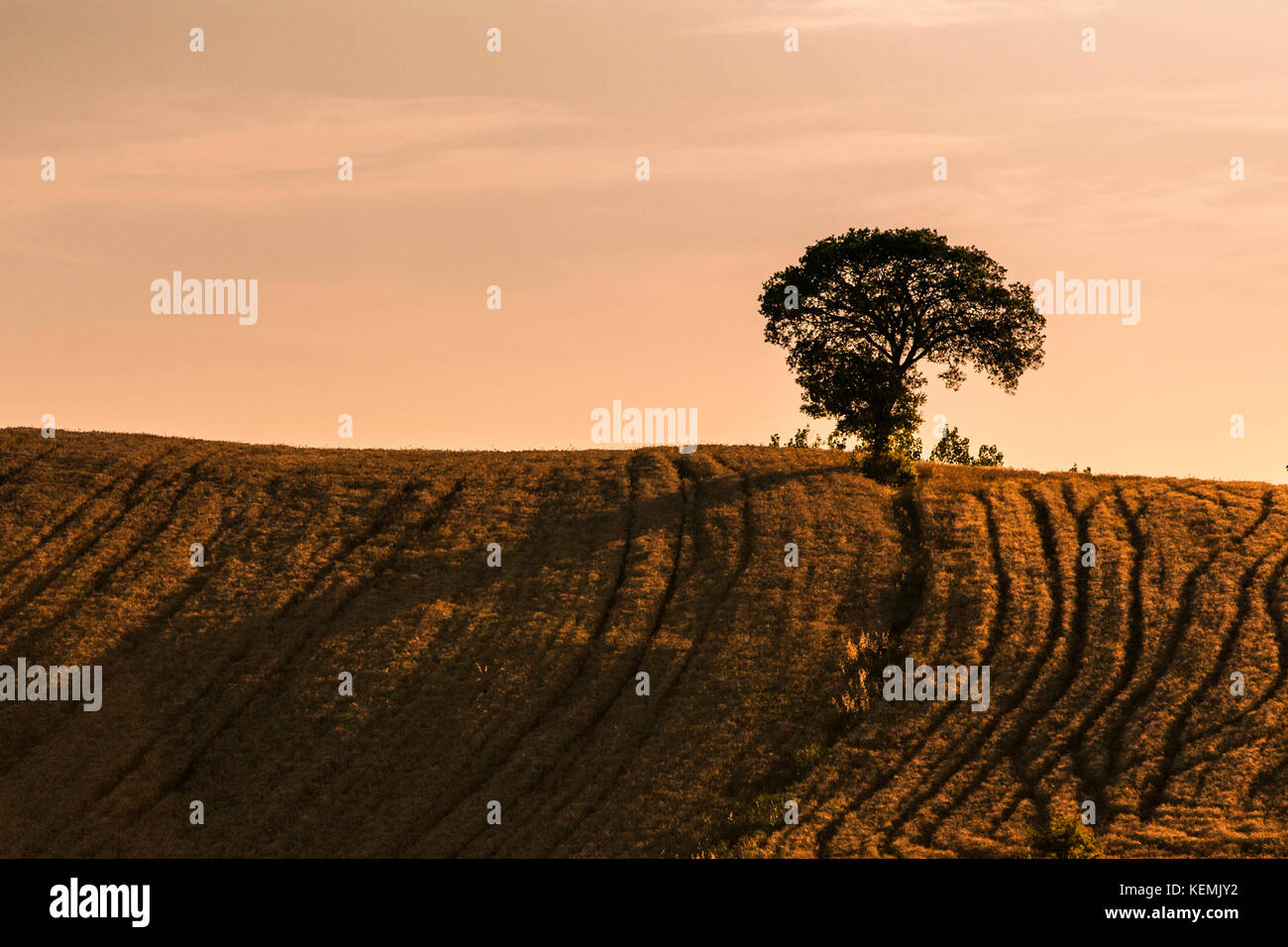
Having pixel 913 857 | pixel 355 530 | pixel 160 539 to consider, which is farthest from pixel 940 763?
pixel 160 539

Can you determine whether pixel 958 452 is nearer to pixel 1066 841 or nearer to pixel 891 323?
pixel 891 323

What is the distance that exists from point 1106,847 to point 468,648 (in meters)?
22.7

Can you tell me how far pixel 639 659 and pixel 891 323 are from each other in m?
24.6

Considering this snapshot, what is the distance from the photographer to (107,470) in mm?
66062

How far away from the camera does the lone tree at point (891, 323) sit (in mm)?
63750

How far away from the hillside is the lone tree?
349 centimetres

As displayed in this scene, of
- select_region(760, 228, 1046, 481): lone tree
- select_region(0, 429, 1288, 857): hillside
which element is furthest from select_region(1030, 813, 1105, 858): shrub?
select_region(760, 228, 1046, 481): lone tree

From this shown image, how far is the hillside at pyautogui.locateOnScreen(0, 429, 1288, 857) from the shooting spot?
39312 millimetres

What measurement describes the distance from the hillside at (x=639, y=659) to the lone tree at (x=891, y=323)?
3.49 metres

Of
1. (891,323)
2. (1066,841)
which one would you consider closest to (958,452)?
(891,323)

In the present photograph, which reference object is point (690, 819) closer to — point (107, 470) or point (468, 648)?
point (468, 648)

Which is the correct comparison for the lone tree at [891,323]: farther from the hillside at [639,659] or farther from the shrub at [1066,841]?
the shrub at [1066,841]

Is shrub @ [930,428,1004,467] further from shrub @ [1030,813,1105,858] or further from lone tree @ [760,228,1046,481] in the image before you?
shrub @ [1030,813,1105,858]

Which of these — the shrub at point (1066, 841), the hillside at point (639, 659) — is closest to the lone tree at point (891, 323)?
the hillside at point (639, 659)
